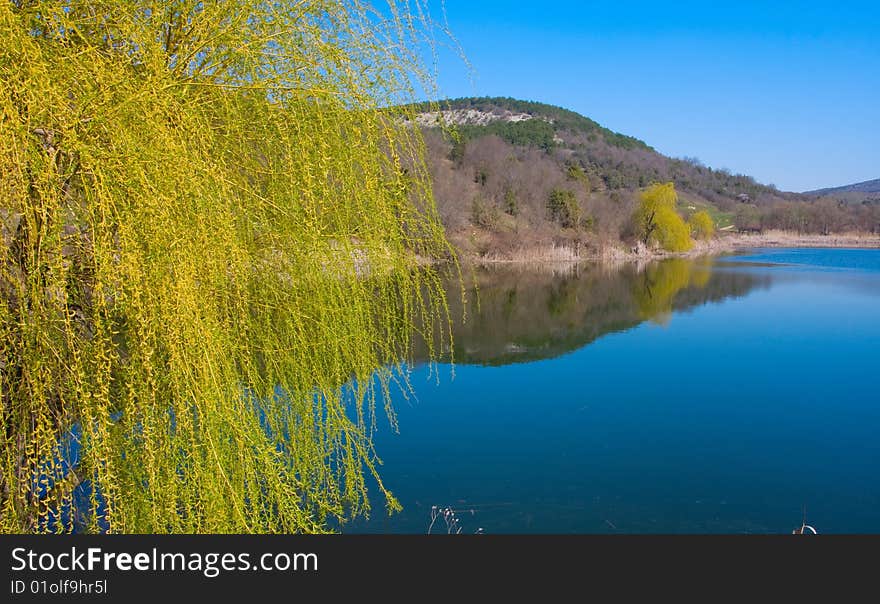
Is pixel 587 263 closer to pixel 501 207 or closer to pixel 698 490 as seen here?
pixel 501 207

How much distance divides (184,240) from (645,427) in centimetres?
795

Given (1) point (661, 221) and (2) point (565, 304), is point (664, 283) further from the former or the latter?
(1) point (661, 221)

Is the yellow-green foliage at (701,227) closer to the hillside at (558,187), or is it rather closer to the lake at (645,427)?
the hillside at (558,187)

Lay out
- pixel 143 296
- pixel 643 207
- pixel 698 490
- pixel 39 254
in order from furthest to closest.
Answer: pixel 643 207
pixel 698 490
pixel 143 296
pixel 39 254

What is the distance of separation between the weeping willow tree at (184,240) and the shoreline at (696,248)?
15.3 metres

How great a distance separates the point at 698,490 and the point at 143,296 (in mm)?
6569

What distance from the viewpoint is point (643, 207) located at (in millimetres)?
37938

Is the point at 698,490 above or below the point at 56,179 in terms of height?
below

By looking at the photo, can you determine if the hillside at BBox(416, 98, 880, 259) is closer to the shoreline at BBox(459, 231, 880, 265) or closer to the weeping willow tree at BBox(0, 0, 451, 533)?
the shoreline at BBox(459, 231, 880, 265)

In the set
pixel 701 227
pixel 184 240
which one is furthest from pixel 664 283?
pixel 184 240

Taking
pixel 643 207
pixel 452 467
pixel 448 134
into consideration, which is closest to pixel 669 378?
pixel 452 467

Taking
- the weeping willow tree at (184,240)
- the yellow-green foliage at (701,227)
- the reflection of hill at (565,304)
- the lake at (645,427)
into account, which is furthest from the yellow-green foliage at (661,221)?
the weeping willow tree at (184,240)

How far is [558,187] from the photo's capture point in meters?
39.0

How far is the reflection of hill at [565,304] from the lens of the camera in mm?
14070
